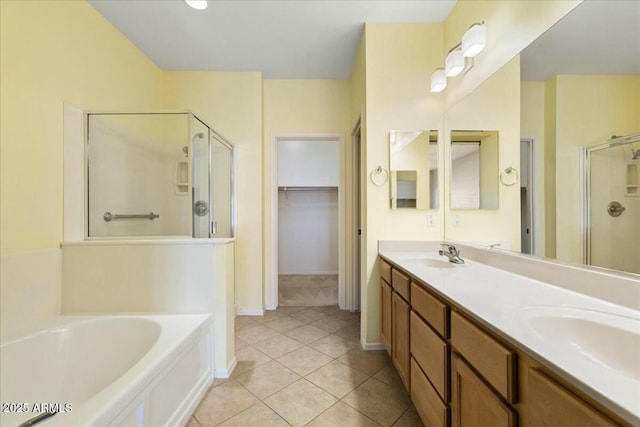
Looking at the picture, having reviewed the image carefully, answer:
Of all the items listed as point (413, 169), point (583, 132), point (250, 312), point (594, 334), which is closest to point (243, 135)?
point (413, 169)

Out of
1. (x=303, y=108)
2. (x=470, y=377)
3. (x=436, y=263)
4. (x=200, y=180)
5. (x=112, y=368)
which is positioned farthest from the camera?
(x=303, y=108)

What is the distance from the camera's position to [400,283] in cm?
158

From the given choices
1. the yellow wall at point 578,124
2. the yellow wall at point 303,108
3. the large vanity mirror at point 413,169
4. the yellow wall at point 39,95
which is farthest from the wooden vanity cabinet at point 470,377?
the yellow wall at point 39,95

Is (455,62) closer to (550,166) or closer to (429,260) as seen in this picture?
(550,166)

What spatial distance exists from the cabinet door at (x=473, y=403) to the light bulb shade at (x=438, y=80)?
6.09 ft

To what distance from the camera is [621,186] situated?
88 centimetres

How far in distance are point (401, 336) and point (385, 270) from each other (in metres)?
0.46

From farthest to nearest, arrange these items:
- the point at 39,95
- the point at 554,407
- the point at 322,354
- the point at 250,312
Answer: the point at 250,312, the point at 322,354, the point at 39,95, the point at 554,407

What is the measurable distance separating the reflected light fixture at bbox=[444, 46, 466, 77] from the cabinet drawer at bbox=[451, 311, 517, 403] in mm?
1683

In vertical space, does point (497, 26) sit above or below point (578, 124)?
above

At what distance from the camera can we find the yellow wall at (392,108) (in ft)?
6.85

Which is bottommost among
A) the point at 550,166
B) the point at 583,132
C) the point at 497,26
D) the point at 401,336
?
the point at 401,336

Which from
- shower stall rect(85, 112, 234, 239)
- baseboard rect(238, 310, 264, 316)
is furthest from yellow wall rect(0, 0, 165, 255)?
baseboard rect(238, 310, 264, 316)

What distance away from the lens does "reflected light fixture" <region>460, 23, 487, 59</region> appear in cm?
159
